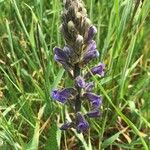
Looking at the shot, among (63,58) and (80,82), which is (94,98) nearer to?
(80,82)

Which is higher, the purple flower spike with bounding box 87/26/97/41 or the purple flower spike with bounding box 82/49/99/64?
the purple flower spike with bounding box 87/26/97/41

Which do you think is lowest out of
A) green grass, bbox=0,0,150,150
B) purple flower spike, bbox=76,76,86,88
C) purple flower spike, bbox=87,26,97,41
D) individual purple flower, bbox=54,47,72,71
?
green grass, bbox=0,0,150,150

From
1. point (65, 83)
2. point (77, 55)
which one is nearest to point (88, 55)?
point (77, 55)

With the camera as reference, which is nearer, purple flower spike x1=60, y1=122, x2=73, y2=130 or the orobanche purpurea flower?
the orobanche purpurea flower

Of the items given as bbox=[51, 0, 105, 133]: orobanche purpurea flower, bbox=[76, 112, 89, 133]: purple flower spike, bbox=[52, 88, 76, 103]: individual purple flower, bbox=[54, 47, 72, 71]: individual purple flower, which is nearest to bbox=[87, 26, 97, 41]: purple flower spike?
bbox=[51, 0, 105, 133]: orobanche purpurea flower

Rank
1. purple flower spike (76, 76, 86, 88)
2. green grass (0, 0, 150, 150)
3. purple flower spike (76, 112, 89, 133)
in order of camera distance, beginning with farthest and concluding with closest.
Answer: green grass (0, 0, 150, 150), purple flower spike (76, 112, 89, 133), purple flower spike (76, 76, 86, 88)

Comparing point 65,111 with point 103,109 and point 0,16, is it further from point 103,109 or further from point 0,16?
point 0,16

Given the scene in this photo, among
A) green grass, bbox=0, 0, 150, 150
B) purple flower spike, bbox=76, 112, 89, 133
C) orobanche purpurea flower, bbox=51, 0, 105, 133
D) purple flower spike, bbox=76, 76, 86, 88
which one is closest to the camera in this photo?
orobanche purpurea flower, bbox=51, 0, 105, 133

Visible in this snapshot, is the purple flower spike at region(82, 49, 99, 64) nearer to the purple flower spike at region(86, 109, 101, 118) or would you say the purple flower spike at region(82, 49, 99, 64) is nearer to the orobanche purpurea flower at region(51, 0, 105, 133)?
the orobanche purpurea flower at region(51, 0, 105, 133)
